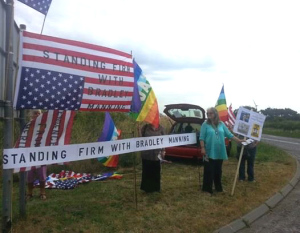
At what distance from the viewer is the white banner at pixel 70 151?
4.29 metres

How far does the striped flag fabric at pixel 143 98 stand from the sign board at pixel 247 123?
2629 millimetres

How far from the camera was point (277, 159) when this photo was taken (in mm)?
13086

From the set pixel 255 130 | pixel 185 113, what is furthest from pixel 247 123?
pixel 185 113

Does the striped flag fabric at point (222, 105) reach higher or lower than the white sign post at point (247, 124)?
higher

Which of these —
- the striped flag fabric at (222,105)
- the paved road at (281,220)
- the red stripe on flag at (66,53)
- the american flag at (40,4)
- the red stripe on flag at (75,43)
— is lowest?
the paved road at (281,220)

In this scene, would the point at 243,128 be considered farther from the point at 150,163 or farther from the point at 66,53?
the point at 66,53

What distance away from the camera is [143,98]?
5910mm

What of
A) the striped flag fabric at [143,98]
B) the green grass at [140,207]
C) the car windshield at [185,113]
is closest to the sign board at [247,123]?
the green grass at [140,207]

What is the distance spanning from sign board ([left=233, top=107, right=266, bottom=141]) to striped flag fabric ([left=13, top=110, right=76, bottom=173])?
4.14 m

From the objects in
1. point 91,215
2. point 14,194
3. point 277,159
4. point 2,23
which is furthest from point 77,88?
point 277,159

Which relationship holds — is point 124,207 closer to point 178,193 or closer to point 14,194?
point 178,193

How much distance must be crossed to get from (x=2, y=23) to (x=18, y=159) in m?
1.77

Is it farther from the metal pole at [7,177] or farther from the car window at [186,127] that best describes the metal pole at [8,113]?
the car window at [186,127]

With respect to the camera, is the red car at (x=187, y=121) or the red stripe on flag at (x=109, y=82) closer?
the red stripe on flag at (x=109, y=82)
